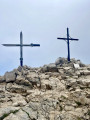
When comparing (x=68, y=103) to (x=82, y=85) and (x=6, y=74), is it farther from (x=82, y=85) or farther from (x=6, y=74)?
(x=6, y=74)

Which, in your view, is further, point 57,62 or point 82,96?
point 57,62

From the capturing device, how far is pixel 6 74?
3531cm

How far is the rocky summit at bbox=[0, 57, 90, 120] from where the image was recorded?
80.0 feet

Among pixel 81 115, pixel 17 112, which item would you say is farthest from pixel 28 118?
pixel 81 115

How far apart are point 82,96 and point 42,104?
5.31 meters

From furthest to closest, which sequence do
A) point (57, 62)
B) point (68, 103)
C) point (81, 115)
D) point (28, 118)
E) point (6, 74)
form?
point (57, 62) < point (6, 74) < point (68, 103) < point (81, 115) < point (28, 118)

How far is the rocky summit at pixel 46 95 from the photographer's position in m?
24.4

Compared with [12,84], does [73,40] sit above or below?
above

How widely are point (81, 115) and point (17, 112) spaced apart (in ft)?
22.9

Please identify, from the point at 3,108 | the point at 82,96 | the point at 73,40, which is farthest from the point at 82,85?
the point at 73,40

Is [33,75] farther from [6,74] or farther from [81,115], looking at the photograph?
[81,115]

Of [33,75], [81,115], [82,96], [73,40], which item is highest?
[73,40]

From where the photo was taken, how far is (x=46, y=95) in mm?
28891

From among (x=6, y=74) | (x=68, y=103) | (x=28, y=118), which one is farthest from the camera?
(x=6, y=74)
